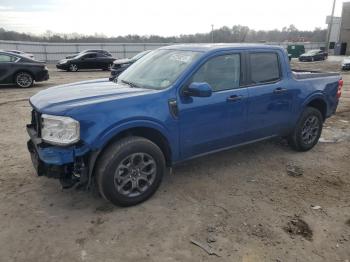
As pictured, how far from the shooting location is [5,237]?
3.50 m

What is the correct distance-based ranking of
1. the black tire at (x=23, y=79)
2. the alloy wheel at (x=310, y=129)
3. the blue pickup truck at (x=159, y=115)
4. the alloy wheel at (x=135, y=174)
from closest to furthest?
the blue pickup truck at (x=159, y=115)
the alloy wheel at (x=135, y=174)
the alloy wheel at (x=310, y=129)
the black tire at (x=23, y=79)

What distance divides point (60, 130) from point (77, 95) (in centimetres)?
65

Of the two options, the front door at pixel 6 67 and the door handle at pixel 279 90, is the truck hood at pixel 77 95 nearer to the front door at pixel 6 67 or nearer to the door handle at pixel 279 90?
the door handle at pixel 279 90

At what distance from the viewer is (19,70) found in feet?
44.5

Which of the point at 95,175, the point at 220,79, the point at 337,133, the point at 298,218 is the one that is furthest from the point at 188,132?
the point at 337,133

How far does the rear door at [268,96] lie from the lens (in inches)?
197

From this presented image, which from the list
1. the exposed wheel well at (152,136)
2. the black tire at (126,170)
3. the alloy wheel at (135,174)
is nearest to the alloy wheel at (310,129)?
the exposed wheel well at (152,136)

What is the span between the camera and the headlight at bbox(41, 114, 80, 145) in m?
3.61

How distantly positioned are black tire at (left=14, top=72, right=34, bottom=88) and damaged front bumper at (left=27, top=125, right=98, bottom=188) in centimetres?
1088

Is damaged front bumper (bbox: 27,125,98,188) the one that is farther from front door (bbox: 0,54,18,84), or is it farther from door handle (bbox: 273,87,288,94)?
front door (bbox: 0,54,18,84)

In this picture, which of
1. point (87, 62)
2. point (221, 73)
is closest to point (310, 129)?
point (221, 73)

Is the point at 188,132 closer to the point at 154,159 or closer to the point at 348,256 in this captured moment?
the point at 154,159

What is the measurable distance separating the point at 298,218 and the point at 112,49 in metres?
36.5

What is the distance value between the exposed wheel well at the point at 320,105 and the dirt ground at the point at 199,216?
3.19 ft
